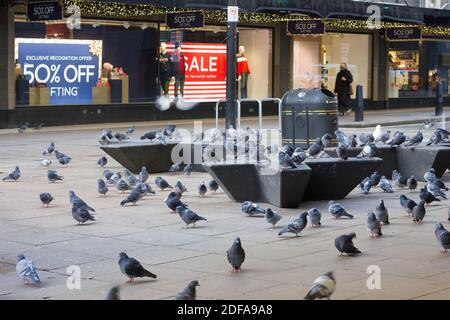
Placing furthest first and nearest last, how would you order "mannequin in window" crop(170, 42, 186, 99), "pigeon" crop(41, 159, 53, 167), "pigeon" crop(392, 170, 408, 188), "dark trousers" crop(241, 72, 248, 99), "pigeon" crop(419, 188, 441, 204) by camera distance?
"dark trousers" crop(241, 72, 248, 99)
"mannequin in window" crop(170, 42, 186, 99)
"pigeon" crop(41, 159, 53, 167)
"pigeon" crop(392, 170, 408, 188)
"pigeon" crop(419, 188, 441, 204)

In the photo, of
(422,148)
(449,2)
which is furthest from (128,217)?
(449,2)

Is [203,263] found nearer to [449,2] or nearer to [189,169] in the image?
[189,169]

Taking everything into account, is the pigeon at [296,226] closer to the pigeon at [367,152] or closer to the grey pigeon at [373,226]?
the grey pigeon at [373,226]

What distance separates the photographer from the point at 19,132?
2606 centimetres

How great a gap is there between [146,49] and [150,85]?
48.6 inches

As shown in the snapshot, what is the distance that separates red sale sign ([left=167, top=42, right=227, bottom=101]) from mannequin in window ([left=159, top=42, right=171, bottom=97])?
0.70 ft

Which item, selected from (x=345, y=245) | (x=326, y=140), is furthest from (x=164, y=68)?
(x=345, y=245)

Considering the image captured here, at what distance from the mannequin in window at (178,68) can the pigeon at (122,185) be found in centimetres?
1799

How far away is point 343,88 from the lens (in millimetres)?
35719

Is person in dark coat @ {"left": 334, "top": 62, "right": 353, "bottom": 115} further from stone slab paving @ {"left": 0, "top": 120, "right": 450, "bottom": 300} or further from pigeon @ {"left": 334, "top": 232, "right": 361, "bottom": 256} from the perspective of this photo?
pigeon @ {"left": 334, "top": 232, "right": 361, "bottom": 256}

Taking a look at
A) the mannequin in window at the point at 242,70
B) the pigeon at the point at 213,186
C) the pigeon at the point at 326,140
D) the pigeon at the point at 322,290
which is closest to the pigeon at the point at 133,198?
the pigeon at the point at 213,186

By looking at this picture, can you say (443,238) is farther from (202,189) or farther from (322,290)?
(202,189)

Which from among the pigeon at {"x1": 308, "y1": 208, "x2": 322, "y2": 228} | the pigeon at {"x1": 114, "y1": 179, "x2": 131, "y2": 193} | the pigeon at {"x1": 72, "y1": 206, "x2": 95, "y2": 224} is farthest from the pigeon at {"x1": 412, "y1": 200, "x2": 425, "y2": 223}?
the pigeon at {"x1": 114, "y1": 179, "x2": 131, "y2": 193}

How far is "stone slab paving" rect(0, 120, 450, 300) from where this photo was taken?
8.01 metres
